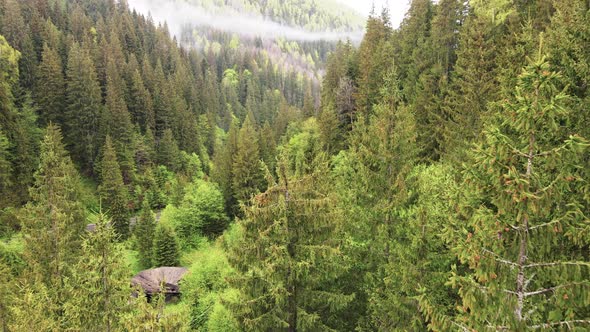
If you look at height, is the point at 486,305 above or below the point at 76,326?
above

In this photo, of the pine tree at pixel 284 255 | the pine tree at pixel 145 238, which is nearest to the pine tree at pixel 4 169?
the pine tree at pixel 145 238

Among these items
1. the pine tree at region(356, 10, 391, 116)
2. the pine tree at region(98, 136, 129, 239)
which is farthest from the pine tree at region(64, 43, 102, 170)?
the pine tree at region(356, 10, 391, 116)

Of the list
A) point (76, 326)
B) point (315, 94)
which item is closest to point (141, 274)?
point (76, 326)

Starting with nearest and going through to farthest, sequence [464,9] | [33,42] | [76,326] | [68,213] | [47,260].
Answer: [76,326] → [47,260] → [68,213] → [464,9] → [33,42]

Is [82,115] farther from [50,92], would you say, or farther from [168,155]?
[168,155]

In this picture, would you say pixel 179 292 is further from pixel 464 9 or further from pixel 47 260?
pixel 464 9

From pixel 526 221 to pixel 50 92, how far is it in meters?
73.6

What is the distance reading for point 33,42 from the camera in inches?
2943

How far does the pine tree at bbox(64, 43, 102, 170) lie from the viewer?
6062 centimetres

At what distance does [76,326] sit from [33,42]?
87.4 meters

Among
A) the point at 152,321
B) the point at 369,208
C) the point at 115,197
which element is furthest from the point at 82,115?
the point at 152,321

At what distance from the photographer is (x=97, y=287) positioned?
996cm

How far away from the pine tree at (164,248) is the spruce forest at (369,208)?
0.19 meters

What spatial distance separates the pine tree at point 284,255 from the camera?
11688mm
